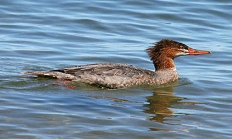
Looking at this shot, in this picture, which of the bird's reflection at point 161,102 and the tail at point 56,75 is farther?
the tail at point 56,75

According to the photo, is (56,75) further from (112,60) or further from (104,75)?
(112,60)

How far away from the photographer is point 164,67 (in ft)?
43.1

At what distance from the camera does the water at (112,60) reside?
31.6 feet

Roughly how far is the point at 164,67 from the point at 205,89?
1.10 meters

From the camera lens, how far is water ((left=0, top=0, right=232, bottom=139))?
963 cm

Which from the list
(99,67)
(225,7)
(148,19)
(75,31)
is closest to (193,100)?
(99,67)

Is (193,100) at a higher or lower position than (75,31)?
lower

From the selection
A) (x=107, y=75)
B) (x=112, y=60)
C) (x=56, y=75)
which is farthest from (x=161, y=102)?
(x=112, y=60)

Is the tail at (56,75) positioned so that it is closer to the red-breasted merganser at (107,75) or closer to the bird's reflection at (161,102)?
the red-breasted merganser at (107,75)

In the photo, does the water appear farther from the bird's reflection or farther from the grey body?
the grey body

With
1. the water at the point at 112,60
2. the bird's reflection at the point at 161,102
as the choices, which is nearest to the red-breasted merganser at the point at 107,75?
the water at the point at 112,60

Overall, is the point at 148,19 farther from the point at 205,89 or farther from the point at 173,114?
the point at 173,114

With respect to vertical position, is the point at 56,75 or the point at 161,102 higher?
the point at 56,75

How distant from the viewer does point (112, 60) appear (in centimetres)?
1448
